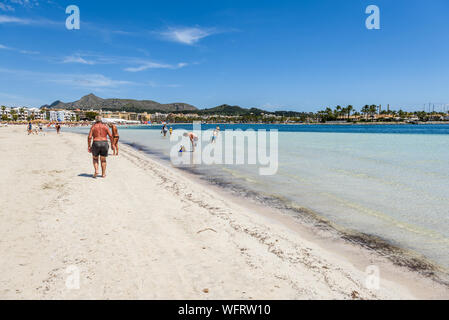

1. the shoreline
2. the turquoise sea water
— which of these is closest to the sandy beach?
the shoreline

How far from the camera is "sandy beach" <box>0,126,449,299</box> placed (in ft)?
10.8

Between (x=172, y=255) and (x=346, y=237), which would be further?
(x=346, y=237)

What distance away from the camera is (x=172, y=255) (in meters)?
4.16

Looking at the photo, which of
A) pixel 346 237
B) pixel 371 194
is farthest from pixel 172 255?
pixel 371 194

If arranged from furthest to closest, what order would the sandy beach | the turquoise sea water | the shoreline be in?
1. the turquoise sea water
2. the shoreline
3. the sandy beach

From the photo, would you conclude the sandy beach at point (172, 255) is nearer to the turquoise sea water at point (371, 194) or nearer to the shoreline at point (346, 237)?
the shoreline at point (346, 237)

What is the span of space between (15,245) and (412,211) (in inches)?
329

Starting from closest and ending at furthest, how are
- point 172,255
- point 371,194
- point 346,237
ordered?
point 172,255, point 346,237, point 371,194

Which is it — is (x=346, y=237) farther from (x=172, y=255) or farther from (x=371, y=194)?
(x=371, y=194)

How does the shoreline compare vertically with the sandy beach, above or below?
below

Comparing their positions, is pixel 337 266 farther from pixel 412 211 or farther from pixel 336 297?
pixel 412 211

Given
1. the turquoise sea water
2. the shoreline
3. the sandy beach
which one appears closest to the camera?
the sandy beach

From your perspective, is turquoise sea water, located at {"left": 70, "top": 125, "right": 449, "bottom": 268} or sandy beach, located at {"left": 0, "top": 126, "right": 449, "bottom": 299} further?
turquoise sea water, located at {"left": 70, "top": 125, "right": 449, "bottom": 268}

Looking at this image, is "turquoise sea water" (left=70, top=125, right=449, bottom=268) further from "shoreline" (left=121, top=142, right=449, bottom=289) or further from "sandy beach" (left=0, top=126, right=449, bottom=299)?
"sandy beach" (left=0, top=126, right=449, bottom=299)
